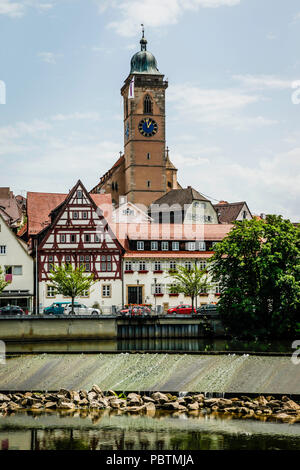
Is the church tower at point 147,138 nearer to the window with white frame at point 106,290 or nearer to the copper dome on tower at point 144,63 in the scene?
the copper dome on tower at point 144,63

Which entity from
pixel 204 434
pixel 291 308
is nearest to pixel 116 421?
pixel 204 434

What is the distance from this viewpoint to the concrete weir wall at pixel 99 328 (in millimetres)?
67500

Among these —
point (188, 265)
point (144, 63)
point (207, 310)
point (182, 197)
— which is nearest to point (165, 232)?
point (188, 265)

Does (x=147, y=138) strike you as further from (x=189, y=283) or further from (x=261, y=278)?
(x=261, y=278)

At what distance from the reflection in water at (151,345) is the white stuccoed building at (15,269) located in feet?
50.1

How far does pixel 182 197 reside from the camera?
112 metres

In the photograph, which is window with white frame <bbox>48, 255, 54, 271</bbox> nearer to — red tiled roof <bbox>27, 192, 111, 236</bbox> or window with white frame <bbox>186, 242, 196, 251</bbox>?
red tiled roof <bbox>27, 192, 111, 236</bbox>

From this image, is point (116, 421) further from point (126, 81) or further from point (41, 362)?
point (126, 81)

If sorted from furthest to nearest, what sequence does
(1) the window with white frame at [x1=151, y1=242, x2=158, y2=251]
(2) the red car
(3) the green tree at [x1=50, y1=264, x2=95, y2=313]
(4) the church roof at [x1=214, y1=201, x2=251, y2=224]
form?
1. (4) the church roof at [x1=214, y1=201, x2=251, y2=224]
2. (1) the window with white frame at [x1=151, y1=242, x2=158, y2=251]
3. (3) the green tree at [x1=50, y1=264, x2=95, y2=313]
4. (2) the red car

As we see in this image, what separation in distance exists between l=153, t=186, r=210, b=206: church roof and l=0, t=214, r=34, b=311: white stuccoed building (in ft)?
114

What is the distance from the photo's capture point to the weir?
41.4 meters

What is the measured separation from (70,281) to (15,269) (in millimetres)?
7879

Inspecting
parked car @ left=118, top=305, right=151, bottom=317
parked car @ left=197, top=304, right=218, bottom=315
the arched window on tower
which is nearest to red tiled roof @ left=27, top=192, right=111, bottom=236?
parked car @ left=118, top=305, right=151, bottom=317

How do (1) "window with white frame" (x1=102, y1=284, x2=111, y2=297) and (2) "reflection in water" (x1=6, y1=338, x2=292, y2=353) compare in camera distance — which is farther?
(1) "window with white frame" (x1=102, y1=284, x2=111, y2=297)
